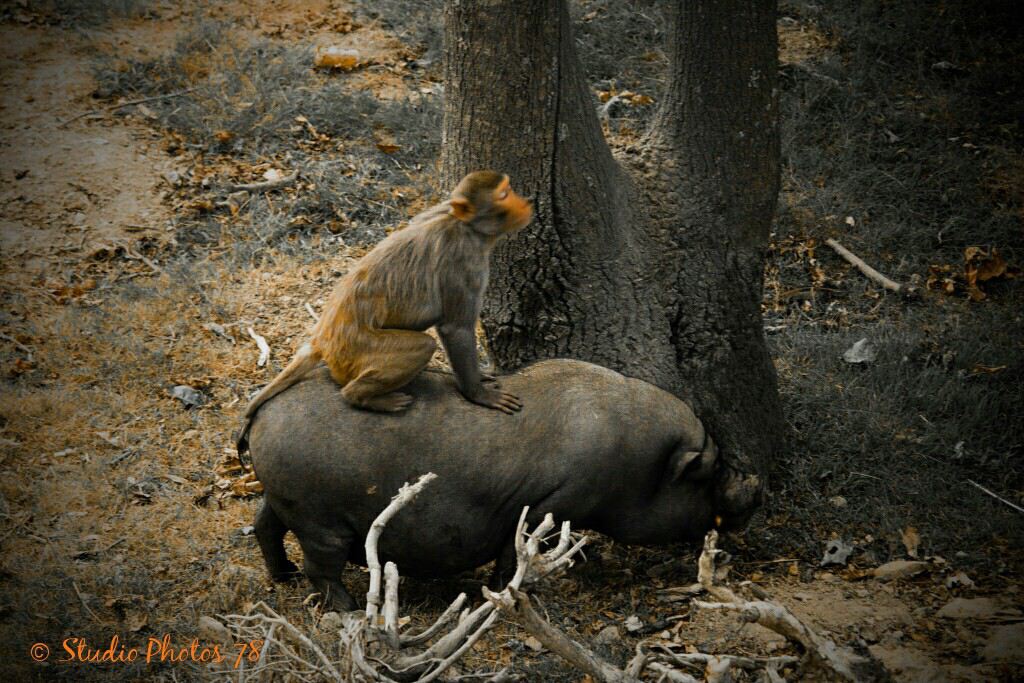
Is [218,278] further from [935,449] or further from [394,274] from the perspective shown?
[935,449]

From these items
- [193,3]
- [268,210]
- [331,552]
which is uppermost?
→ [193,3]

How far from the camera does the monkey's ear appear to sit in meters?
4.88

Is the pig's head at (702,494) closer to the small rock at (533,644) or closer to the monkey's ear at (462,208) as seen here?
the small rock at (533,644)

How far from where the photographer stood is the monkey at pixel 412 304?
4828 mm

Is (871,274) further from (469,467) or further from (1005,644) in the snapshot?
(469,467)

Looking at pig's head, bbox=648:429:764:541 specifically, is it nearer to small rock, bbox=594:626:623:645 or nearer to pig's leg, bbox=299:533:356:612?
small rock, bbox=594:626:623:645

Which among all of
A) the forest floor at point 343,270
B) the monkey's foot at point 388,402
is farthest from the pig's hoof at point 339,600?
the monkey's foot at point 388,402

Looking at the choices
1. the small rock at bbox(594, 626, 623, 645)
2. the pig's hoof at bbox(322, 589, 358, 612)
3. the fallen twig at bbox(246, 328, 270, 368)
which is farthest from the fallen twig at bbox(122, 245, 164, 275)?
the small rock at bbox(594, 626, 623, 645)

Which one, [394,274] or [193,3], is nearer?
[394,274]

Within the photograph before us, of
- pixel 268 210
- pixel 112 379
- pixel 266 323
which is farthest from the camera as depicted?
pixel 268 210

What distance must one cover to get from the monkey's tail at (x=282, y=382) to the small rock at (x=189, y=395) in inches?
67.1

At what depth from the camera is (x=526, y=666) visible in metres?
4.86

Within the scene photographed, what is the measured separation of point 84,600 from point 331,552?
1.28 m

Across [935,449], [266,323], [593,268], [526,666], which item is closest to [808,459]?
[935,449]
